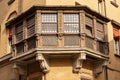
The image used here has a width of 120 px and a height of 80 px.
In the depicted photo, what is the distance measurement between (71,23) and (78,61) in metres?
2.23

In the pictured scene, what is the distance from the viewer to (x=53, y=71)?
19.4 m

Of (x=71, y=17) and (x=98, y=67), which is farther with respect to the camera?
(x=98, y=67)

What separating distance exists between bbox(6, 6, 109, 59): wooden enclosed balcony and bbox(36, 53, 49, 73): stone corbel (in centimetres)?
28

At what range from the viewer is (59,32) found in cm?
1944

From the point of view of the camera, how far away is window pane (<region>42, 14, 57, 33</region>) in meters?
19.6

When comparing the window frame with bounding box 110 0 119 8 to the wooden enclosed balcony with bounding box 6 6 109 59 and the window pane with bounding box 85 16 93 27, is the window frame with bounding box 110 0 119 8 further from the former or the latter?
the window pane with bounding box 85 16 93 27

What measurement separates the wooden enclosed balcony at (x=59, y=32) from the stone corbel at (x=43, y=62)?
28 centimetres

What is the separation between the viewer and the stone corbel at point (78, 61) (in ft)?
62.2

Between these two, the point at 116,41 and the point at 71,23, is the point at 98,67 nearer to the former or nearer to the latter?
the point at 71,23

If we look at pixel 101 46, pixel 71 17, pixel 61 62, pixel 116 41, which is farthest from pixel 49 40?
pixel 116 41

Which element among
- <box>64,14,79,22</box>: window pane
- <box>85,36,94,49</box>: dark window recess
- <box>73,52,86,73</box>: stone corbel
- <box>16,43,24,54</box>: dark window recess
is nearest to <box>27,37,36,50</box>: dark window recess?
<box>16,43,24,54</box>: dark window recess

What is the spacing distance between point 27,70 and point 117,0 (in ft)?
31.5

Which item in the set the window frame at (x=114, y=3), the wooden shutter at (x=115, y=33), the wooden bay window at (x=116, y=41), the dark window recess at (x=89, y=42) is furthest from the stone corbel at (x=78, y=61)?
the window frame at (x=114, y=3)

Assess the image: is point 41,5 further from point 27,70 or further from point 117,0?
point 117,0
